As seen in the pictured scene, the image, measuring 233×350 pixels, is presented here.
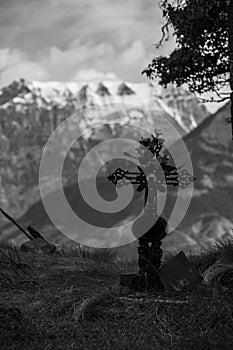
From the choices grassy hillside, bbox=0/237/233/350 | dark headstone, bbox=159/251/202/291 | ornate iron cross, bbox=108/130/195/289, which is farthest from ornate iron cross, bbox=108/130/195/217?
grassy hillside, bbox=0/237/233/350

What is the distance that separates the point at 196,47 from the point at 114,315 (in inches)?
334

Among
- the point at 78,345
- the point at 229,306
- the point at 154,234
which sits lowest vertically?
the point at 78,345

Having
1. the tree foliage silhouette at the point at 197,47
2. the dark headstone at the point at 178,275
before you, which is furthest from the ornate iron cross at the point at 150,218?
the tree foliage silhouette at the point at 197,47

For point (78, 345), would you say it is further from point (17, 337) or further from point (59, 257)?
point (59, 257)

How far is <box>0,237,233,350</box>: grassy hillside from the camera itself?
5805 mm

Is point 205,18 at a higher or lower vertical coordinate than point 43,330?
higher

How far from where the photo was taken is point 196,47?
526 inches

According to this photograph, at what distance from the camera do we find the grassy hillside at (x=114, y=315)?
5.80 metres

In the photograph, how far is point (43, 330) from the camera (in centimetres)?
634

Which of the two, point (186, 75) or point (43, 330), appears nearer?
point (43, 330)

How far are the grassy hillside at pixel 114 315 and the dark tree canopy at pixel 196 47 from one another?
235 inches

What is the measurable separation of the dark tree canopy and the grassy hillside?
5.97 meters

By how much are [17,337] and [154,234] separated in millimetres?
3036

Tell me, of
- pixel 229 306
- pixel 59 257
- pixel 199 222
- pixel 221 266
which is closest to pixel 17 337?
pixel 229 306
